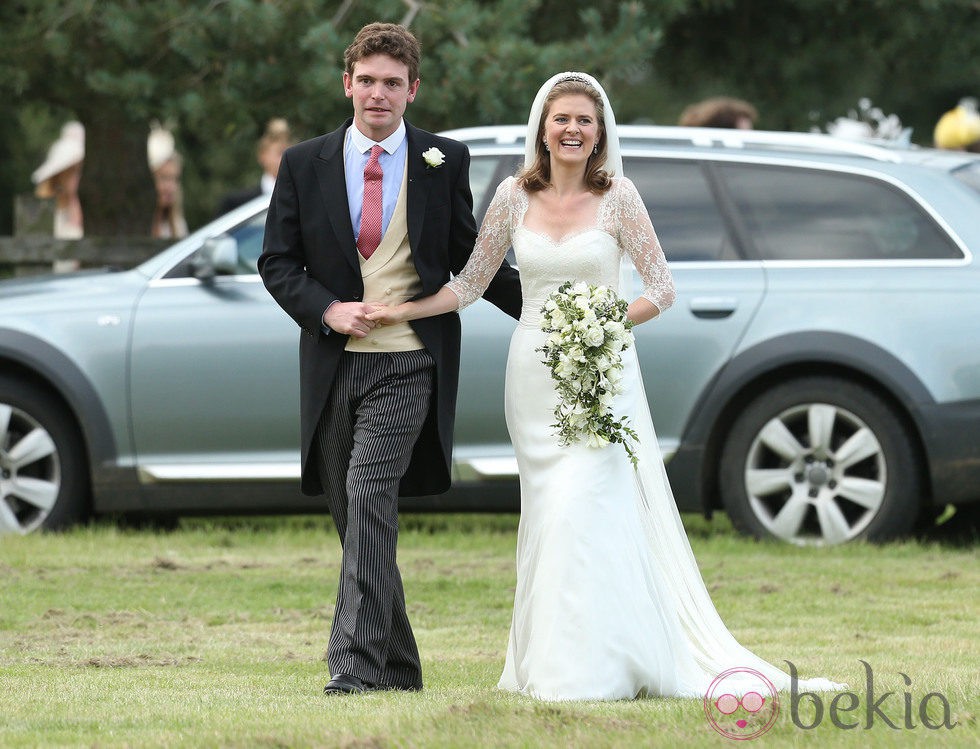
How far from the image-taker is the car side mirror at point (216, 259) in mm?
9172

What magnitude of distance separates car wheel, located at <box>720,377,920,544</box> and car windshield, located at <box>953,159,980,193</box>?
3.70ft

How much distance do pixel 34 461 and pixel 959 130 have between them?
7718 millimetres

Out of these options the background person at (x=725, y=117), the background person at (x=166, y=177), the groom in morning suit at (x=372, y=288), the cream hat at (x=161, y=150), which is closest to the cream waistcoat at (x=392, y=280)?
the groom in morning suit at (x=372, y=288)

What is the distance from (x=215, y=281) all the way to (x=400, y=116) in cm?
363

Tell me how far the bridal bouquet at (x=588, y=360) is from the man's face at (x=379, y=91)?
0.76 meters

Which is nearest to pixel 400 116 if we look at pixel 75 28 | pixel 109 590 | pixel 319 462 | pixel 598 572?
pixel 319 462

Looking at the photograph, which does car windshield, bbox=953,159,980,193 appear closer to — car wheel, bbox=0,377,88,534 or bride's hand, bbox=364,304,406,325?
bride's hand, bbox=364,304,406,325

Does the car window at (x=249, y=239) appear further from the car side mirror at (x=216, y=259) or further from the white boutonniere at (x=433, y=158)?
the white boutonniere at (x=433, y=158)

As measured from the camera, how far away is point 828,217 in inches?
365

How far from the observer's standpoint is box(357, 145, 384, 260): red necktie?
5.97 m

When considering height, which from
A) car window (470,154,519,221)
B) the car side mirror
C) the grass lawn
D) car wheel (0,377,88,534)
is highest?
car window (470,154,519,221)

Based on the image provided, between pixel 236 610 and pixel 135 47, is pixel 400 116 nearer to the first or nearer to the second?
pixel 236 610

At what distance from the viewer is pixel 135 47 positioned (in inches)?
464

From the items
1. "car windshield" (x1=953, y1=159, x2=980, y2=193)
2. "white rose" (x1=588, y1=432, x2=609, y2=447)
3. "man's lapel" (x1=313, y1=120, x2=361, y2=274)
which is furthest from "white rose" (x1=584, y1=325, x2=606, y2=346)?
"car windshield" (x1=953, y1=159, x2=980, y2=193)
